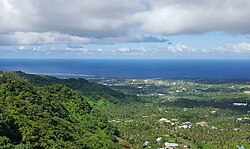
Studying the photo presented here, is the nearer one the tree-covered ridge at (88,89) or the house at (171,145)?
the house at (171,145)

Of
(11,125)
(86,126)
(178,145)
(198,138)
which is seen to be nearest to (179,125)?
(198,138)

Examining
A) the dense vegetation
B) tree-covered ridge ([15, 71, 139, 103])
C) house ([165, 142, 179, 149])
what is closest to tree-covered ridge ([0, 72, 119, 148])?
the dense vegetation

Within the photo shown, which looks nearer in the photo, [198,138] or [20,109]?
[20,109]

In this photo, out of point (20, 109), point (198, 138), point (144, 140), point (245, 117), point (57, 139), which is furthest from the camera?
point (245, 117)

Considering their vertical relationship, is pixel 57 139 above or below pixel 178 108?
above

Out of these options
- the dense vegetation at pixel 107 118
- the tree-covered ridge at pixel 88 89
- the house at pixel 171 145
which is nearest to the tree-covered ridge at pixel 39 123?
the dense vegetation at pixel 107 118

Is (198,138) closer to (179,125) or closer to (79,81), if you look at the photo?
(179,125)

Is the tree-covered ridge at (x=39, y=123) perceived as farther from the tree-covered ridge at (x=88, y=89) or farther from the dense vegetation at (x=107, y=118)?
the tree-covered ridge at (x=88, y=89)

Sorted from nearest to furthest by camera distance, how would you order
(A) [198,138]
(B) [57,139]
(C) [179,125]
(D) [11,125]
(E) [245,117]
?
(D) [11,125], (B) [57,139], (A) [198,138], (C) [179,125], (E) [245,117]

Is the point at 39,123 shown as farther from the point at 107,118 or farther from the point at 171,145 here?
the point at 107,118
